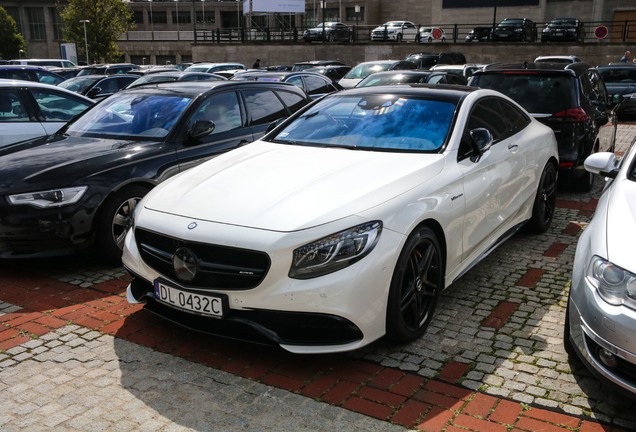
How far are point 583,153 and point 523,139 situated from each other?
253 cm

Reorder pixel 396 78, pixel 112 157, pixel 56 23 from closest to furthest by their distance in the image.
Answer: pixel 112 157
pixel 396 78
pixel 56 23

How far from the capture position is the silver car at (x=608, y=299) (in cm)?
308

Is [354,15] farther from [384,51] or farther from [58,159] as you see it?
[58,159]

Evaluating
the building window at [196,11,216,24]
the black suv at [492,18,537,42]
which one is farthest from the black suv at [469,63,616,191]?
the building window at [196,11,216,24]

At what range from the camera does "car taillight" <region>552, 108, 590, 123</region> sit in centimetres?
774

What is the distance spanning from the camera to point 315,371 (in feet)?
12.5

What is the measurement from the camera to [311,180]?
4.11 meters

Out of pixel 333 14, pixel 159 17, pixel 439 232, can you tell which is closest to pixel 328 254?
pixel 439 232

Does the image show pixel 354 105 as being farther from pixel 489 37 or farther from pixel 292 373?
pixel 489 37

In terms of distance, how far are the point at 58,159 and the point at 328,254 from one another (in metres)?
3.21

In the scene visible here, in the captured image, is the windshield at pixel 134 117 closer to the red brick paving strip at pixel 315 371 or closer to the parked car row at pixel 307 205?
the parked car row at pixel 307 205

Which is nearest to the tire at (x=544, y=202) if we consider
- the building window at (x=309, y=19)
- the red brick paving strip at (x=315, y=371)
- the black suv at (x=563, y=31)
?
the red brick paving strip at (x=315, y=371)

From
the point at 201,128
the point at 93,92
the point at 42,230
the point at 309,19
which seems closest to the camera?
the point at 42,230

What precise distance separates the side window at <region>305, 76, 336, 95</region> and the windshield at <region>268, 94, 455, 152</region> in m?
9.29
